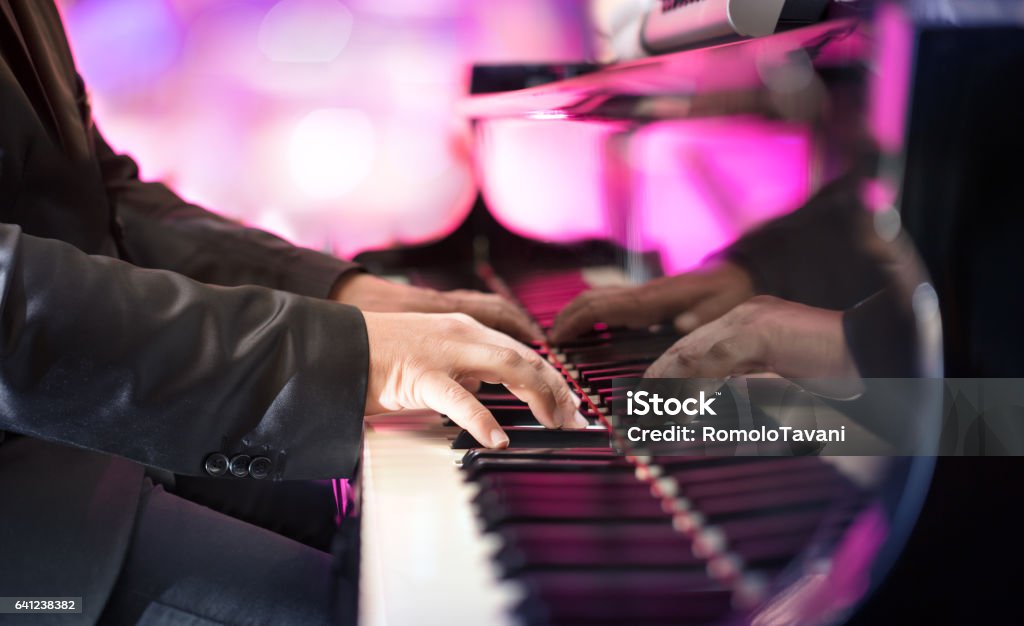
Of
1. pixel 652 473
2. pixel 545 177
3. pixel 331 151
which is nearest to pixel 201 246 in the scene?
pixel 331 151

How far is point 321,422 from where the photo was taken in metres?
0.69

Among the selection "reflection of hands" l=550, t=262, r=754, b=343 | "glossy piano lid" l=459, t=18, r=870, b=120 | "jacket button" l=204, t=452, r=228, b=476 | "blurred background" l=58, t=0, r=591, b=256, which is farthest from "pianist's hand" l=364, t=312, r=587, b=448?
"blurred background" l=58, t=0, r=591, b=256

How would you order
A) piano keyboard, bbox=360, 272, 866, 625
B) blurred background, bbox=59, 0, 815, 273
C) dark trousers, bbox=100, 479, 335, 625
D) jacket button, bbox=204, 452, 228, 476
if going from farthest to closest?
blurred background, bbox=59, 0, 815, 273 < dark trousers, bbox=100, 479, 335, 625 < jacket button, bbox=204, 452, 228, 476 < piano keyboard, bbox=360, 272, 866, 625

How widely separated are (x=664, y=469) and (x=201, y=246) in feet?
2.33

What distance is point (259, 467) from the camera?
0.70 m

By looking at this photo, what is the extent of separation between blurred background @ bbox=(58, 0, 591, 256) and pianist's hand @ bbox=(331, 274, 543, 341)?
182mm

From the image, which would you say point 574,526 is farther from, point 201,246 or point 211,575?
point 201,246

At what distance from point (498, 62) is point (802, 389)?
0.64 metres

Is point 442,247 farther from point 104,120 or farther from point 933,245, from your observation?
point 933,245

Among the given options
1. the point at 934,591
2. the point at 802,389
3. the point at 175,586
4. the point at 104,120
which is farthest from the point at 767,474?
the point at 104,120

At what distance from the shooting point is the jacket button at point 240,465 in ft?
2.28

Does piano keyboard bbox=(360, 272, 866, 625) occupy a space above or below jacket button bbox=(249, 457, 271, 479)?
below

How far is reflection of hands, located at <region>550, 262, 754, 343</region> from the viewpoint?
2.82 ft

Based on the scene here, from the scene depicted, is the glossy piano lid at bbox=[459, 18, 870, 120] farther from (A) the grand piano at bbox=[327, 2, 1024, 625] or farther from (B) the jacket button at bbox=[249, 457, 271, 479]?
(B) the jacket button at bbox=[249, 457, 271, 479]
